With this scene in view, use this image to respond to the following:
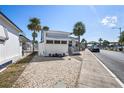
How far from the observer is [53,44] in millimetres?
28281

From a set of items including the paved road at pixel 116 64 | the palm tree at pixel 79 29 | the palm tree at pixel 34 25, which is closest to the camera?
the paved road at pixel 116 64

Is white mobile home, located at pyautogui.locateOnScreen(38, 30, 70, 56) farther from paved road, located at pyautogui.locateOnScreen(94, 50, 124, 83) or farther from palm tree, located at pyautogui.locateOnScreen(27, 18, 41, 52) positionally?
palm tree, located at pyautogui.locateOnScreen(27, 18, 41, 52)

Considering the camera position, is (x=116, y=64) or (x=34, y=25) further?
(x=34, y=25)

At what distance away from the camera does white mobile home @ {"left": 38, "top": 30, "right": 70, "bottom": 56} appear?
27766 millimetres

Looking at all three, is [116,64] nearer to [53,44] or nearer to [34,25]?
[53,44]

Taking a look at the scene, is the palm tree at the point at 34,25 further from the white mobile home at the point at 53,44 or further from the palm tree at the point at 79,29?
the white mobile home at the point at 53,44

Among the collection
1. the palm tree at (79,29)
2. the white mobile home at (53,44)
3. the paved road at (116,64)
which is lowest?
the paved road at (116,64)

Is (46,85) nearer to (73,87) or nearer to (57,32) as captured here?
(73,87)

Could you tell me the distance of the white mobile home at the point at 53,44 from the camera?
91.1 feet

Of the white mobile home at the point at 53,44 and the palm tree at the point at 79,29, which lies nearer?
the white mobile home at the point at 53,44

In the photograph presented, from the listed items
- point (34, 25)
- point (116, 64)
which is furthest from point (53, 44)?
point (34, 25)

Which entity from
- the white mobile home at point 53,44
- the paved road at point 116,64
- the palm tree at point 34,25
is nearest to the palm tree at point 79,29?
the palm tree at point 34,25

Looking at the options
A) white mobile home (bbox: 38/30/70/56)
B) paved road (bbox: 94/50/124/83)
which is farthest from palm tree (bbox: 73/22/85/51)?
paved road (bbox: 94/50/124/83)
